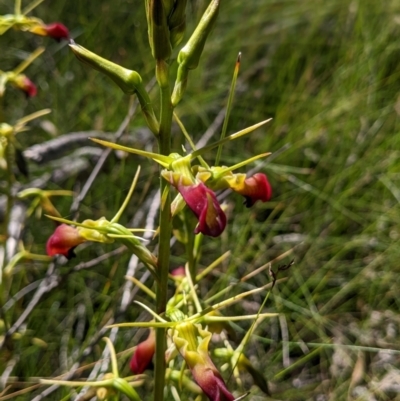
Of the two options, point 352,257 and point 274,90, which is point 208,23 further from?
point 274,90

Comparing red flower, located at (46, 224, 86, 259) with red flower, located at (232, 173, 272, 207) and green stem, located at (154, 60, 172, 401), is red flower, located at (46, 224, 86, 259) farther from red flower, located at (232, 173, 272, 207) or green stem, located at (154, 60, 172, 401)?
red flower, located at (232, 173, 272, 207)

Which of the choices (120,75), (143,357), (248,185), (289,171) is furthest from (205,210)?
(289,171)

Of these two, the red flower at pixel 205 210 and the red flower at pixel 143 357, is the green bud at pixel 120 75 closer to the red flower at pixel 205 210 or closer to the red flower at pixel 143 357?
the red flower at pixel 205 210

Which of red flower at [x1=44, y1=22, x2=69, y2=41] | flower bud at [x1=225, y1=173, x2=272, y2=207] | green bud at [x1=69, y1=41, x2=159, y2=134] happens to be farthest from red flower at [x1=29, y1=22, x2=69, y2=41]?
flower bud at [x1=225, y1=173, x2=272, y2=207]

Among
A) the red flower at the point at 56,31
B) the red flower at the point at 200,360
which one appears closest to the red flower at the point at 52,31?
the red flower at the point at 56,31

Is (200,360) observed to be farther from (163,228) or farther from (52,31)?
(52,31)

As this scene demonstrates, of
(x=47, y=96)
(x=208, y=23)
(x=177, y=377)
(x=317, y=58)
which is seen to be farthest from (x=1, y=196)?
(x=317, y=58)
